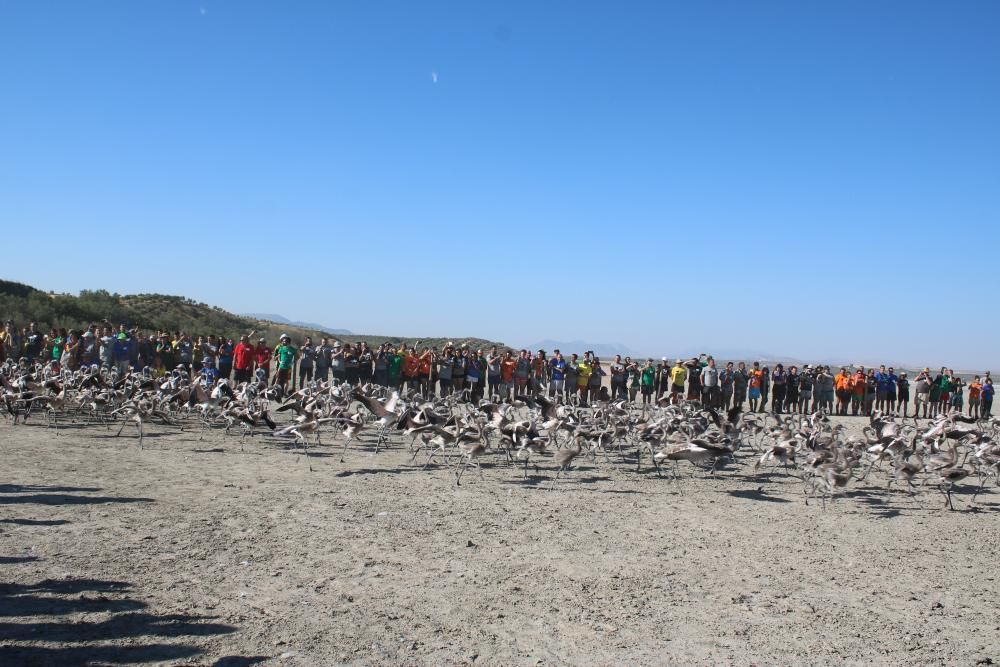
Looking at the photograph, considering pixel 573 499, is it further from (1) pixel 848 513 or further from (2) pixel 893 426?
(2) pixel 893 426

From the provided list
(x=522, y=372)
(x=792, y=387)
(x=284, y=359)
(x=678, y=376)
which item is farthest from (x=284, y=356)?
(x=792, y=387)

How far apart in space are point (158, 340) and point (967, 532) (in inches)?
898

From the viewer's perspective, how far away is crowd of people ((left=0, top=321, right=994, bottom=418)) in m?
21.5

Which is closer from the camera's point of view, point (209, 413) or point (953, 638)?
point (953, 638)

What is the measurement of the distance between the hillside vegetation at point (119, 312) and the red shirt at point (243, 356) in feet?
49.5

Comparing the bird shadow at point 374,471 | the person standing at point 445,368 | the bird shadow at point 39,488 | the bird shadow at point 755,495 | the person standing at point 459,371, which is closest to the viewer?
the bird shadow at point 39,488

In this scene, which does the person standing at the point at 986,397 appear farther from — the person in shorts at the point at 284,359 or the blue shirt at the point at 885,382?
the person in shorts at the point at 284,359

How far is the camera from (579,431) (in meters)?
12.0

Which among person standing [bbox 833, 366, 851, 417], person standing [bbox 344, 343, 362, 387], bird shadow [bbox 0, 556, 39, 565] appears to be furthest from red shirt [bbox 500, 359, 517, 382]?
bird shadow [bbox 0, 556, 39, 565]

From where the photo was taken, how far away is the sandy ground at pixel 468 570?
17.7 feet

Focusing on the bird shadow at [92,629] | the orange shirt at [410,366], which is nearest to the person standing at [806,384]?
the orange shirt at [410,366]

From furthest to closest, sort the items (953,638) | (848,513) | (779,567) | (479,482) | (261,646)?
(479,482) < (848,513) < (779,567) < (953,638) < (261,646)

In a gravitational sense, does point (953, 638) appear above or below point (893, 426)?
below

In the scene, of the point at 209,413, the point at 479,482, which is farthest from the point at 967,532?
the point at 209,413
